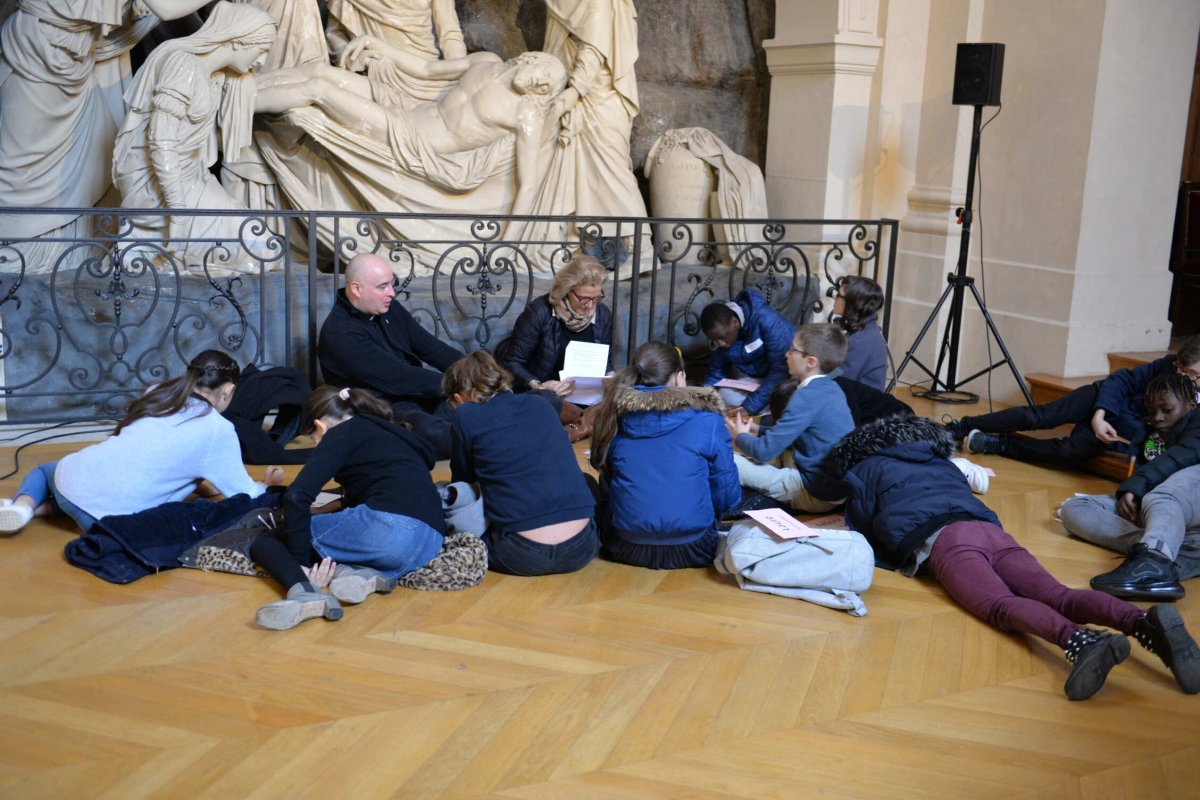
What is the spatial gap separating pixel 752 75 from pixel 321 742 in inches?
259

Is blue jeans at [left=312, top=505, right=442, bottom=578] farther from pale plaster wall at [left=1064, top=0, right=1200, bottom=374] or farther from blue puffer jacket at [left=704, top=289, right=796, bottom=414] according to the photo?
pale plaster wall at [left=1064, top=0, right=1200, bottom=374]

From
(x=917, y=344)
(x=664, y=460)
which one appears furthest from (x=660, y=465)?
(x=917, y=344)

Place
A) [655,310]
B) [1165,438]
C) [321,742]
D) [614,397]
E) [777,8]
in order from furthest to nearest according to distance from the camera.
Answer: [777,8] → [655,310] → [1165,438] → [614,397] → [321,742]

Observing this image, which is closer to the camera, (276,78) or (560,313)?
(560,313)

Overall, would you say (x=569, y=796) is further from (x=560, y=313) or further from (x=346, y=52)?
(x=346, y=52)

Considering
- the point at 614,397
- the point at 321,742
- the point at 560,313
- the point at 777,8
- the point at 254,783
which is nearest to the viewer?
the point at 254,783

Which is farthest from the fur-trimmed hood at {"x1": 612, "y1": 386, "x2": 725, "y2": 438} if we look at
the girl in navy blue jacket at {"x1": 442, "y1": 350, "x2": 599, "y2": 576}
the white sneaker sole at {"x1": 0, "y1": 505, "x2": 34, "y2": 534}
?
the white sneaker sole at {"x1": 0, "y1": 505, "x2": 34, "y2": 534}

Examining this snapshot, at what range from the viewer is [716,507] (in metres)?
4.33

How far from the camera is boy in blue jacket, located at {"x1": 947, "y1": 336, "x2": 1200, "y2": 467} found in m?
5.34

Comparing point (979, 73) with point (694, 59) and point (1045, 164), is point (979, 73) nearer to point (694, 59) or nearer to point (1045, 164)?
point (1045, 164)

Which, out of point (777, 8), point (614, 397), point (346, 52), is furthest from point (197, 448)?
point (777, 8)

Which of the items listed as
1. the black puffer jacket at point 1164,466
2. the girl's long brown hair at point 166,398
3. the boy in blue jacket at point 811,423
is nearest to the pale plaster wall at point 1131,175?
the black puffer jacket at point 1164,466

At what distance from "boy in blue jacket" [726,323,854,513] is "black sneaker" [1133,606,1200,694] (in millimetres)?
1400

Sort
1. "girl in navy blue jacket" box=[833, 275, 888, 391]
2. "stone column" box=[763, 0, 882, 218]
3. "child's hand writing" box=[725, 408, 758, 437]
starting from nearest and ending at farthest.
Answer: "child's hand writing" box=[725, 408, 758, 437] → "girl in navy blue jacket" box=[833, 275, 888, 391] → "stone column" box=[763, 0, 882, 218]
